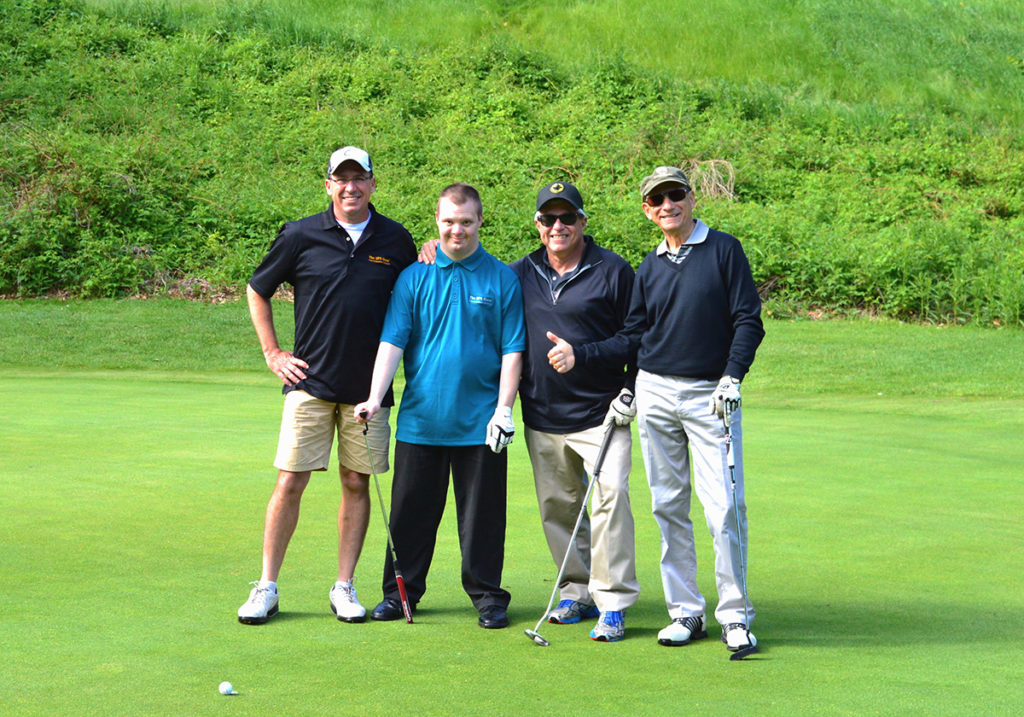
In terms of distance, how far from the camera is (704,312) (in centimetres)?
480

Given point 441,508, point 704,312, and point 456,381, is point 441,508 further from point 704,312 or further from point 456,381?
point 704,312

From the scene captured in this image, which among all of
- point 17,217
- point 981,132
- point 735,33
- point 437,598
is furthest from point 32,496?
point 735,33

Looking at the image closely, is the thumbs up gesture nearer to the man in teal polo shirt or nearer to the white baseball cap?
the man in teal polo shirt

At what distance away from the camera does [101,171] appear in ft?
70.9

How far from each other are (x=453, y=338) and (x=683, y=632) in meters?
1.47

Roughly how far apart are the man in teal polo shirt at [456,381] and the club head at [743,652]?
0.97 metres

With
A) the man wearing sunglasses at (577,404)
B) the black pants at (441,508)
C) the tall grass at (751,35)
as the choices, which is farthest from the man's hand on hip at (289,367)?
the tall grass at (751,35)

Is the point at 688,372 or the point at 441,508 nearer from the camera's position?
the point at 688,372

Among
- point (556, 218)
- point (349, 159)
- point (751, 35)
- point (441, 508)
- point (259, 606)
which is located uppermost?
point (751, 35)

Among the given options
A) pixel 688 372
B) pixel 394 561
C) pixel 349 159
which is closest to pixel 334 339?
pixel 349 159

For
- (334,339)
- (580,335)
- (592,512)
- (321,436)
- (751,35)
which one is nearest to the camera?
(592,512)

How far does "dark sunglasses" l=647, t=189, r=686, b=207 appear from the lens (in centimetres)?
486

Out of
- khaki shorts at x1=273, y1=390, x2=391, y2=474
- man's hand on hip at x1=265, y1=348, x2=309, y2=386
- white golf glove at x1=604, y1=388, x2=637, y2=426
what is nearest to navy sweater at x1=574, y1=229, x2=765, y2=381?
white golf glove at x1=604, y1=388, x2=637, y2=426

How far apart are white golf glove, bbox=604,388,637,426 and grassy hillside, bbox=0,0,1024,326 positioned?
1469 centimetres
